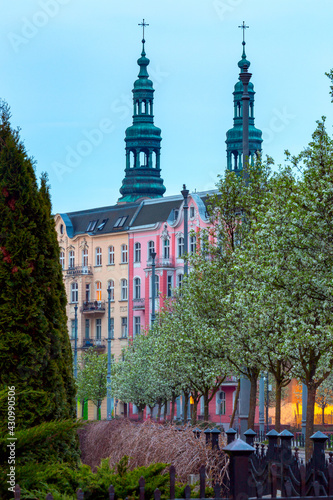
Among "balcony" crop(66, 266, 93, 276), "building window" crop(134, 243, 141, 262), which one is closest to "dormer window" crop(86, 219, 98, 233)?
"balcony" crop(66, 266, 93, 276)

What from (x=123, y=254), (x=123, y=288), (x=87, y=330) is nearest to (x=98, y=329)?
(x=87, y=330)

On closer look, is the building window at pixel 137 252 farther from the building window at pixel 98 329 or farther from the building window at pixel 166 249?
the building window at pixel 98 329

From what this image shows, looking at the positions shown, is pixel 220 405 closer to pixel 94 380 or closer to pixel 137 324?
pixel 94 380

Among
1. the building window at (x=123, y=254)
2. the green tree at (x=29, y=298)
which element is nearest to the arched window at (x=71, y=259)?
the building window at (x=123, y=254)

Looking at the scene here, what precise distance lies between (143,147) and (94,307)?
18745 millimetres

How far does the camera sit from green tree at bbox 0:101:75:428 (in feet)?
35.1

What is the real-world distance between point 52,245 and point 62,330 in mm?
966

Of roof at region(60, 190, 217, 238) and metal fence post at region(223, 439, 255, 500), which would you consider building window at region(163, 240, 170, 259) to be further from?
metal fence post at region(223, 439, 255, 500)

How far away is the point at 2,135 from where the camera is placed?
11.7 meters

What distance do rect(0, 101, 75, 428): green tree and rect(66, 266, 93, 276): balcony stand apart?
251ft

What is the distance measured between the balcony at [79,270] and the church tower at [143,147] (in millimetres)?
10083

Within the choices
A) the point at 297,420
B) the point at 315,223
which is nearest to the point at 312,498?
the point at 315,223

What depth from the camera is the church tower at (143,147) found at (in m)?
96.0

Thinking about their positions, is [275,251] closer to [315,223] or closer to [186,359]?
[315,223]
